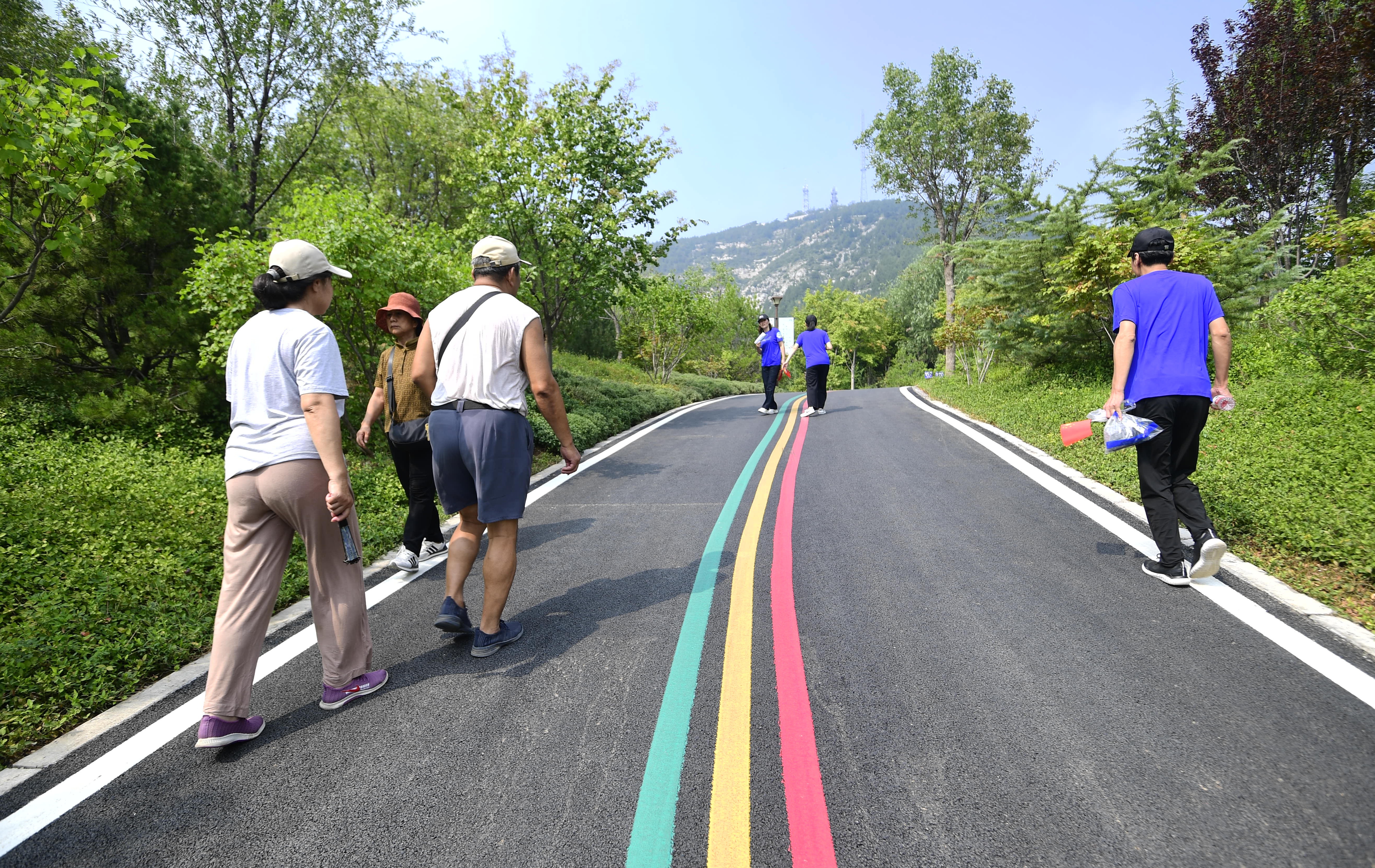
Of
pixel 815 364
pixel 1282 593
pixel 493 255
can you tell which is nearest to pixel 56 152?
pixel 493 255

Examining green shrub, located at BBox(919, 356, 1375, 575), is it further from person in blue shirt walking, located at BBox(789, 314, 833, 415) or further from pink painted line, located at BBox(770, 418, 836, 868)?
pink painted line, located at BBox(770, 418, 836, 868)

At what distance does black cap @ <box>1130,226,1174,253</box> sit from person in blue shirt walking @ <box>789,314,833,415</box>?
7829 mm

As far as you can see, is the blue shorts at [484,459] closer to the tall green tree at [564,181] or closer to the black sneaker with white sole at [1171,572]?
the black sneaker with white sole at [1171,572]

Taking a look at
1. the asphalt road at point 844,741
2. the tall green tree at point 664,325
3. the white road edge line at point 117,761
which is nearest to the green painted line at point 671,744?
the asphalt road at point 844,741

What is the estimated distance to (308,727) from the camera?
9.61 feet

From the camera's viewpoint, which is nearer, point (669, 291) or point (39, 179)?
point (39, 179)

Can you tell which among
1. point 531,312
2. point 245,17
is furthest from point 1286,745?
point 245,17

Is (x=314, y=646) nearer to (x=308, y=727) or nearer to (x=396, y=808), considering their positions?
(x=308, y=727)

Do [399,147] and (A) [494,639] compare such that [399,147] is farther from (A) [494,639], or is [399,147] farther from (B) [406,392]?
(A) [494,639]

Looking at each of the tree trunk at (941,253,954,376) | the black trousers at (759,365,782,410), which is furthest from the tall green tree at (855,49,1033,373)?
the black trousers at (759,365,782,410)

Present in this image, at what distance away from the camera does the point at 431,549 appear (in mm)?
5199

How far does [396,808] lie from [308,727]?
2.76 ft

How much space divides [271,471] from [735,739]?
7.31 feet

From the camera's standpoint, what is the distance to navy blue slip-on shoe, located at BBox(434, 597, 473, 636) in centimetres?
357
